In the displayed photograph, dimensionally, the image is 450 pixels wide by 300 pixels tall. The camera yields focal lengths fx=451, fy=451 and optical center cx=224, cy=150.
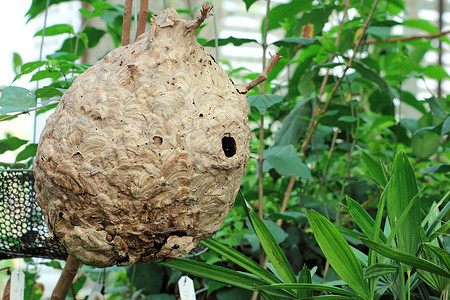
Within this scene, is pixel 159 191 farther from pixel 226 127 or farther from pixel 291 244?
pixel 291 244

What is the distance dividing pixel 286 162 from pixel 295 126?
10.6 inches

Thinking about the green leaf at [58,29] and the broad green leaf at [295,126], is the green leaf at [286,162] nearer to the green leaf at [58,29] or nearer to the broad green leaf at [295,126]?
the broad green leaf at [295,126]

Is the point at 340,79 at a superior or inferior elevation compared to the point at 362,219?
superior

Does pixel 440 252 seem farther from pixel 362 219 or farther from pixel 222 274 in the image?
pixel 222 274

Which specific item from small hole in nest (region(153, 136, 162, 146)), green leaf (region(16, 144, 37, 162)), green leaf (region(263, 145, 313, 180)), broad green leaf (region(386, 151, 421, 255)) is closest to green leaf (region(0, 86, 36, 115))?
green leaf (region(16, 144, 37, 162))

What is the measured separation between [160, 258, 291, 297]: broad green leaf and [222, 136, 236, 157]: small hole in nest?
0.79 feet

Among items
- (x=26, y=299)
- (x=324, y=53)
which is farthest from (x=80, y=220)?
(x=324, y=53)

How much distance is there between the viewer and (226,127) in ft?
2.04

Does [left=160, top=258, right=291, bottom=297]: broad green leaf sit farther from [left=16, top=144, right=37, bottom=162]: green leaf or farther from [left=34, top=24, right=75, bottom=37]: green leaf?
[left=34, top=24, right=75, bottom=37]: green leaf

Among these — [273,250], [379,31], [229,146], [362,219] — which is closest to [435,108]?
[379,31]

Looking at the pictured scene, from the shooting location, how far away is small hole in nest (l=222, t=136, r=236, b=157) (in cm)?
64

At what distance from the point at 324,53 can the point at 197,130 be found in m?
0.85

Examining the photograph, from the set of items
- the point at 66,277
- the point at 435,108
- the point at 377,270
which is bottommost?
the point at 66,277

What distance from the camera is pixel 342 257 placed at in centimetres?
71
